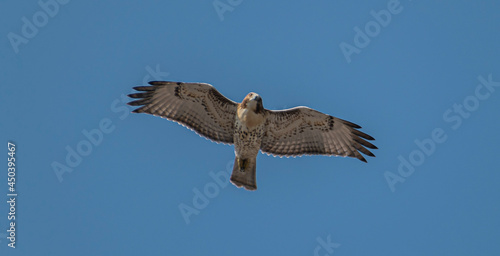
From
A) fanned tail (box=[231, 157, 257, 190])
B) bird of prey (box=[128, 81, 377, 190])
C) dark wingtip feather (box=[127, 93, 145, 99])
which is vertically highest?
dark wingtip feather (box=[127, 93, 145, 99])

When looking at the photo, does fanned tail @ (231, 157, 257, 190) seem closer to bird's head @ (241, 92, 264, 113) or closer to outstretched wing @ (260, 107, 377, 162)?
outstretched wing @ (260, 107, 377, 162)

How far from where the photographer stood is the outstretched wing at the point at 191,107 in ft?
47.0

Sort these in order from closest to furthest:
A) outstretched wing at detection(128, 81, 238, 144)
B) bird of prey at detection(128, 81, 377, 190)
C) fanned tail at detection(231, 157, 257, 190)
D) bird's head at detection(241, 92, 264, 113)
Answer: bird's head at detection(241, 92, 264, 113), bird of prey at detection(128, 81, 377, 190), outstretched wing at detection(128, 81, 238, 144), fanned tail at detection(231, 157, 257, 190)

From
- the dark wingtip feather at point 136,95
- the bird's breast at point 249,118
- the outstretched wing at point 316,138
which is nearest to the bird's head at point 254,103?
the bird's breast at point 249,118

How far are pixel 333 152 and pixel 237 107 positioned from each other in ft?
7.85

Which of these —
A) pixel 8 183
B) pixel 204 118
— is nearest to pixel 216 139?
pixel 204 118

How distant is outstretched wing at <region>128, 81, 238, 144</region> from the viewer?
14.3 metres

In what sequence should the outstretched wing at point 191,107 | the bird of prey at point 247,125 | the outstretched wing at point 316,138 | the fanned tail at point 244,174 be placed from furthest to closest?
the outstretched wing at point 316,138 < the fanned tail at point 244,174 < the outstretched wing at point 191,107 < the bird of prey at point 247,125

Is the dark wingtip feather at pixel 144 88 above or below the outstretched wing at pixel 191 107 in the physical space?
above

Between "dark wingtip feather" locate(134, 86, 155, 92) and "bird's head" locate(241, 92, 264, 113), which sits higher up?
"dark wingtip feather" locate(134, 86, 155, 92)

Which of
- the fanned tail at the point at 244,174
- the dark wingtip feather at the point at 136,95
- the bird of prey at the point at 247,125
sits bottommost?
the fanned tail at the point at 244,174

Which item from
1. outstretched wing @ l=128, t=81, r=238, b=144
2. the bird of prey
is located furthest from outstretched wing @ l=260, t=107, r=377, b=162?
outstretched wing @ l=128, t=81, r=238, b=144

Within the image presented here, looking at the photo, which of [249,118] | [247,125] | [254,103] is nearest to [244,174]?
[247,125]

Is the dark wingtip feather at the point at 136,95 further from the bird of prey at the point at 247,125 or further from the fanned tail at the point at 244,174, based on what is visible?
the fanned tail at the point at 244,174
